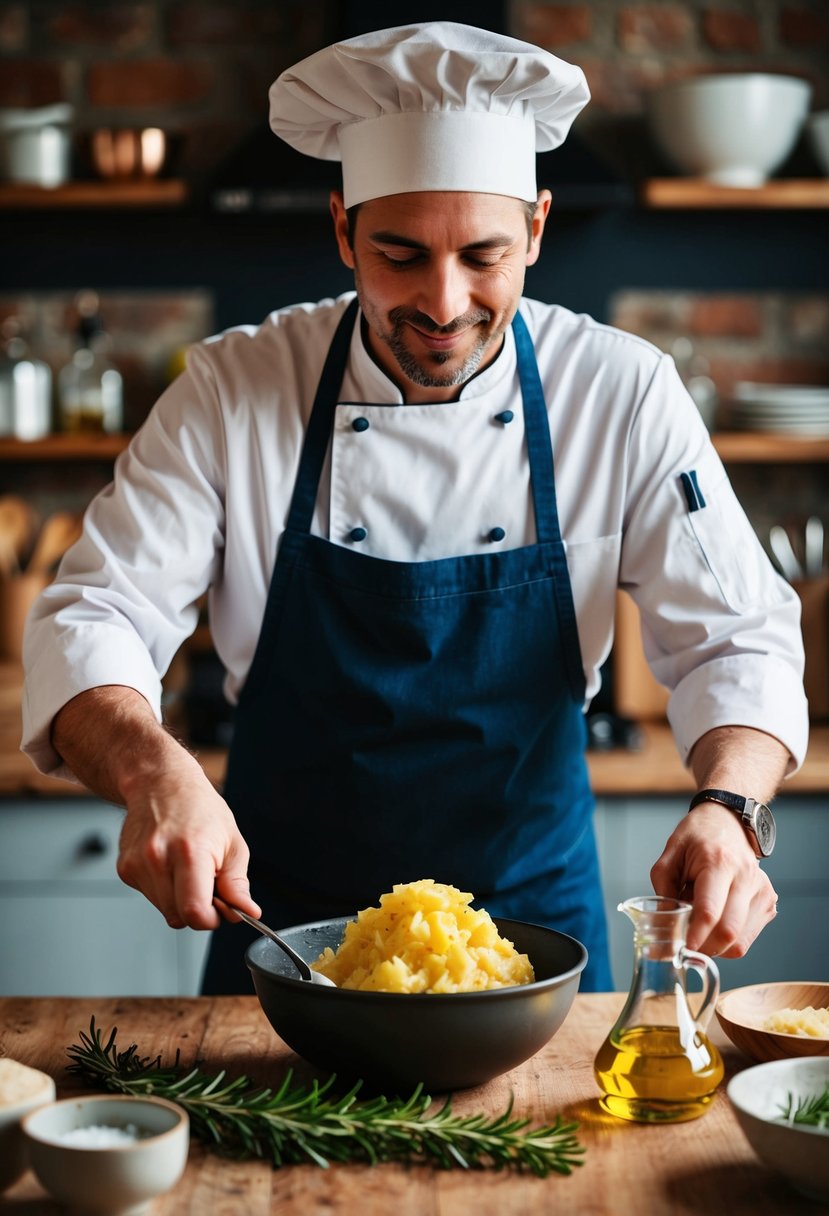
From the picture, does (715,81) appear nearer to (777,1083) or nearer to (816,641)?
(816,641)

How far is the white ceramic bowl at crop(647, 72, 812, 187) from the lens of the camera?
3016 millimetres

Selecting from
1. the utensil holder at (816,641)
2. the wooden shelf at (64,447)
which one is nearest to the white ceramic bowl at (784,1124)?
the utensil holder at (816,641)

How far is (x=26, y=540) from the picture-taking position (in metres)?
3.43

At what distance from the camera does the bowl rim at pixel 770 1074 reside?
994mm

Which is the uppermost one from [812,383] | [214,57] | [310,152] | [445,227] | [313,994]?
[214,57]

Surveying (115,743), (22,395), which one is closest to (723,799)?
(115,743)

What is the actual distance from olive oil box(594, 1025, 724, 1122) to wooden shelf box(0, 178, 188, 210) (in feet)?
8.00

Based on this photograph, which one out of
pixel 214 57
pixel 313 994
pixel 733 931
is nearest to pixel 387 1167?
pixel 313 994

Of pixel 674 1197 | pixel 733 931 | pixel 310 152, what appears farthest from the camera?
pixel 310 152

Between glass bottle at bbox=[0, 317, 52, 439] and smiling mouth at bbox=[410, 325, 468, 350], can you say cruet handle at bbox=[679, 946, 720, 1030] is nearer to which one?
smiling mouth at bbox=[410, 325, 468, 350]

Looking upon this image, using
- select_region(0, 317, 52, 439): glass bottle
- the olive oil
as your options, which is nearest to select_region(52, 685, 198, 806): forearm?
the olive oil

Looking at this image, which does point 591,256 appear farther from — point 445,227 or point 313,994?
point 313,994

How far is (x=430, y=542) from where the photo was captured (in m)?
1.77

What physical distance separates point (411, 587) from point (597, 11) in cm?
211
